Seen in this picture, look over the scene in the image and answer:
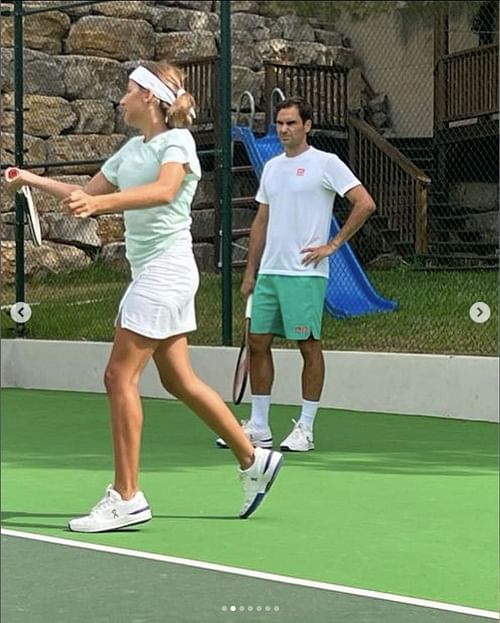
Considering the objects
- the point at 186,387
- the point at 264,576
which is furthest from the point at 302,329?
the point at 264,576

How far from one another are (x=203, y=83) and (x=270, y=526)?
8815 mm

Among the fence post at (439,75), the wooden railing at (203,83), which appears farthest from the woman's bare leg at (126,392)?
the fence post at (439,75)

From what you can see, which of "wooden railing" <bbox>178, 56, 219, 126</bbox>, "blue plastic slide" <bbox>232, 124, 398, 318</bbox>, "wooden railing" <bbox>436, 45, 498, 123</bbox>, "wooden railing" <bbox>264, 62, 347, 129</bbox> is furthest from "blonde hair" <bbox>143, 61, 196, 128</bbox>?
"wooden railing" <bbox>264, 62, 347, 129</bbox>

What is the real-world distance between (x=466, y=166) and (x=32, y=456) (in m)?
7.65

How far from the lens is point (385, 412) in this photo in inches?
404

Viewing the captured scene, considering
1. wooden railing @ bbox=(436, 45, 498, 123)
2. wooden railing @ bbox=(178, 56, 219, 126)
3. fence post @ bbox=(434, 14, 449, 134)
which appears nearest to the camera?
wooden railing @ bbox=(178, 56, 219, 126)

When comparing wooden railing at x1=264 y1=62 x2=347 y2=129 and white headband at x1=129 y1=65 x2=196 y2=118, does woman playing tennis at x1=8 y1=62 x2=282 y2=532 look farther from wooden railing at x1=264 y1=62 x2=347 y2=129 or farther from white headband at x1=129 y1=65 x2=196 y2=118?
wooden railing at x1=264 y1=62 x2=347 y2=129

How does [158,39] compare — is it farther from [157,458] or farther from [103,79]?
[157,458]

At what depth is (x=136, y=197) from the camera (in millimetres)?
5652

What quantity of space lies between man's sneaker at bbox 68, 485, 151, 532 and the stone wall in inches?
283

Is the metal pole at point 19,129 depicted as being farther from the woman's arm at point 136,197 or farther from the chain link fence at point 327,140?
the woman's arm at point 136,197

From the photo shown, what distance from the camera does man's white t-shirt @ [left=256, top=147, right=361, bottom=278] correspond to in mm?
8148

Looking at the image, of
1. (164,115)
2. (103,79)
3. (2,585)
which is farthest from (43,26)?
(2,585)

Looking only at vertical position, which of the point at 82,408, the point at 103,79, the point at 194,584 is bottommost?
the point at 82,408
